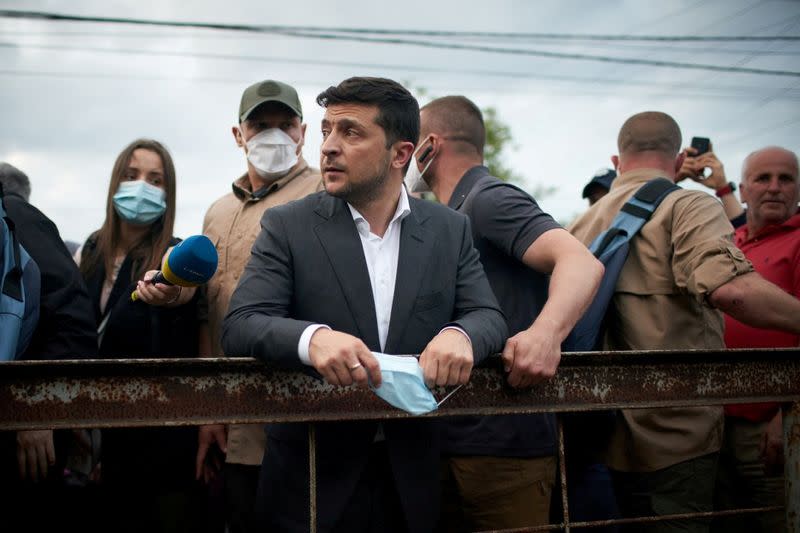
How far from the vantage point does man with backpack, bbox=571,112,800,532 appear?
2449 mm

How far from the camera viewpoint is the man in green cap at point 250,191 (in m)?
3.15

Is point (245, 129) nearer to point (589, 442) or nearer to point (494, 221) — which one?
point (494, 221)

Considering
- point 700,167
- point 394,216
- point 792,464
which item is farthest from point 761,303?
point 700,167

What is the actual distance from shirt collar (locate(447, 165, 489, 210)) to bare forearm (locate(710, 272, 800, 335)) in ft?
Answer: 3.63

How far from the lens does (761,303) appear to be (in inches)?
94.0

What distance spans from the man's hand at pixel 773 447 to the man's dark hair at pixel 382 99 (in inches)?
77.5

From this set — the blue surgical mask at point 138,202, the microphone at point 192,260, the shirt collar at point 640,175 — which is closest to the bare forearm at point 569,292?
the microphone at point 192,260

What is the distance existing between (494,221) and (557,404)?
2.91 ft

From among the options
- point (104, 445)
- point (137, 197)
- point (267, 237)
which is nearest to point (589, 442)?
point (267, 237)

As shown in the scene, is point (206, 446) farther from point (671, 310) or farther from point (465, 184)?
point (671, 310)

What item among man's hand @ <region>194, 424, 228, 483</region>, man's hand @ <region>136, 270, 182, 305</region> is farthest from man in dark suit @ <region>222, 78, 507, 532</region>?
man's hand @ <region>194, 424, 228, 483</region>

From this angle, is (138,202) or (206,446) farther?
(138,202)

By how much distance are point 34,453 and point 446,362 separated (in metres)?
1.70

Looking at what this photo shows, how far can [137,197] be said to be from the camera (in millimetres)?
3303
